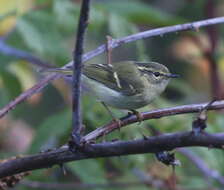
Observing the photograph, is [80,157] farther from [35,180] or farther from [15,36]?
[15,36]

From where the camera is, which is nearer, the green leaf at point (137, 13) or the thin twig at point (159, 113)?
the thin twig at point (159, 113)

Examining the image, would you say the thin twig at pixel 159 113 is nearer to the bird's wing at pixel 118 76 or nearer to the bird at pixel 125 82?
the bird at pixel 125 82

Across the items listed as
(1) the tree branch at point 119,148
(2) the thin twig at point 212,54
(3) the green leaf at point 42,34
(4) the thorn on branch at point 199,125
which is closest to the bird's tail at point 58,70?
(3) the green leaf at point 42,34

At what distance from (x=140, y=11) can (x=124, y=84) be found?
631mm

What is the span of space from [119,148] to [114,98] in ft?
5.44

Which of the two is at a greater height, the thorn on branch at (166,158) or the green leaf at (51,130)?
the thorn on branch at (166,158)

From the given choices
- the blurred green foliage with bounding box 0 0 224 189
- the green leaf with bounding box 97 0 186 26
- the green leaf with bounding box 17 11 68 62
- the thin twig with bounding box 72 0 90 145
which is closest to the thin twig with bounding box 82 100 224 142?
the thin twig with bounding box 72 0 90 145

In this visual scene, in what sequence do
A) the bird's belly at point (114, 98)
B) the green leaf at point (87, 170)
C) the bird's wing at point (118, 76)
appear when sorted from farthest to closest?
the bird's wing at point (118, 76)
the green leaf at point (87, 170)
the bird's belly at point (114, 98)

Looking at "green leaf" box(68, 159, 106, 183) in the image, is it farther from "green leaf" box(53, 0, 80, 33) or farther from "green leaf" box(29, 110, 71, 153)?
"green leaf" box(53, 0, 80, 33)

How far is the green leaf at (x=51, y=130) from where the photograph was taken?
352cm

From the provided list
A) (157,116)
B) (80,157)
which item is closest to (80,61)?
(80,157)

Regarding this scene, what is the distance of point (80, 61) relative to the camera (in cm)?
170

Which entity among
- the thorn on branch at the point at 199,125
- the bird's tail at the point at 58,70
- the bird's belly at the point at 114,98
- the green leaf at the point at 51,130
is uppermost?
the thorn on branch at the point at 199,125

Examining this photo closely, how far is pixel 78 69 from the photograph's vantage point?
1.73m
